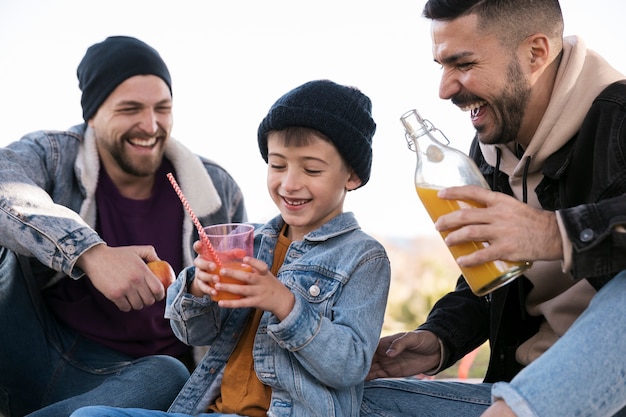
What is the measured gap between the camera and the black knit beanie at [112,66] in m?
3.20

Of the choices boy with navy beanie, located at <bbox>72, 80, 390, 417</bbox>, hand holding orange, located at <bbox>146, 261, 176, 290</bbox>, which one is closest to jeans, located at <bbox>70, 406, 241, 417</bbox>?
boy with navy beanie, located at <bbox>72, 80, 390, 417</bbox>

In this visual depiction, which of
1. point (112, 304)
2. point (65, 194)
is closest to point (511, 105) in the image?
point (112, 304)

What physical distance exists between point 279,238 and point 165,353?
954 millimetres

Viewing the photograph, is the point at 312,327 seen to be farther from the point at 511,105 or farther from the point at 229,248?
the point at 511,105

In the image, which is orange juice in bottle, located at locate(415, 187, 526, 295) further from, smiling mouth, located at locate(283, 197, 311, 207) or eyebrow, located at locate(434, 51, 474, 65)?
eyebrow, located at locate(434, 51, 474, 65)

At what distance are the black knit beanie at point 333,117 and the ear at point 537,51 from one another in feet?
1.76

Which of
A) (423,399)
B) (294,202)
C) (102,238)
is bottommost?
(423,399)

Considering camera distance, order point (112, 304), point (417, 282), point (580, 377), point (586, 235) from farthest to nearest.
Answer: point (417, 282) < point (112, 304) < point (586, 235) < point (580, 377)

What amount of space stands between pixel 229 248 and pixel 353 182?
0.59 m

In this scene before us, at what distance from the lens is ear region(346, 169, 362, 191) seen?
2378mm

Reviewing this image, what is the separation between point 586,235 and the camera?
1.79m

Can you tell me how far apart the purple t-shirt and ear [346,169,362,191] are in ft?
3.49

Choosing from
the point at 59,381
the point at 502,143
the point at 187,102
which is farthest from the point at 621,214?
the point at 187,102

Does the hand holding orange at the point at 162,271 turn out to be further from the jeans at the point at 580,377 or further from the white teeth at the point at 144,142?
the jeans at the point at 580,377
